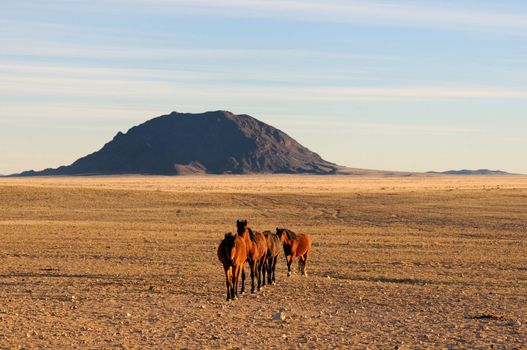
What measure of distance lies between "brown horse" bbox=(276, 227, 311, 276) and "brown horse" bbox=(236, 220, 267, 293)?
6.69ft

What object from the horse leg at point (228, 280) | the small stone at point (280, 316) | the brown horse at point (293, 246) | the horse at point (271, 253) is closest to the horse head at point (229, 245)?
the horse leg at point (228, 280)

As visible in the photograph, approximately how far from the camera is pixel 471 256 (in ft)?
98.4

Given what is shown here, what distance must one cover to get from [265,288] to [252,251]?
4.76ft

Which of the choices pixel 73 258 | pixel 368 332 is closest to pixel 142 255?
pixel 73 258

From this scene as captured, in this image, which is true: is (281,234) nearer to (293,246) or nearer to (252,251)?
(293,246)

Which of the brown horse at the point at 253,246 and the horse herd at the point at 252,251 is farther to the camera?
the brown horse at the point at 253,246

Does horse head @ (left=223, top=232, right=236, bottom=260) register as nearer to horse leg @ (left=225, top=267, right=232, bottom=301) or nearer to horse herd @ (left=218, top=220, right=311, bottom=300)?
horse herd @ (left=218, top=220, right=311, bottom=300)

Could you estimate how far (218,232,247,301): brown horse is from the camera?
739 inches

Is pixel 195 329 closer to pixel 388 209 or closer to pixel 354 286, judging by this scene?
pixel 354 286

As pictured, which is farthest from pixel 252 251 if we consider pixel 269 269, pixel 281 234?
pixel 281 234

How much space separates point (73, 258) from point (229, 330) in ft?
45.9

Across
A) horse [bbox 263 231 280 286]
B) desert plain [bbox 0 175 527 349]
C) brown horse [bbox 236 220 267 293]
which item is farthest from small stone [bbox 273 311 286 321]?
horse [bbox 263 231 280 286]

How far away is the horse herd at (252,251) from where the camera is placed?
18938 millimetres

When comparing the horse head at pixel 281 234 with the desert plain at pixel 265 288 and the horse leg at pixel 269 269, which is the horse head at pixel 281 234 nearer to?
the desert plain at pixel 265 288
